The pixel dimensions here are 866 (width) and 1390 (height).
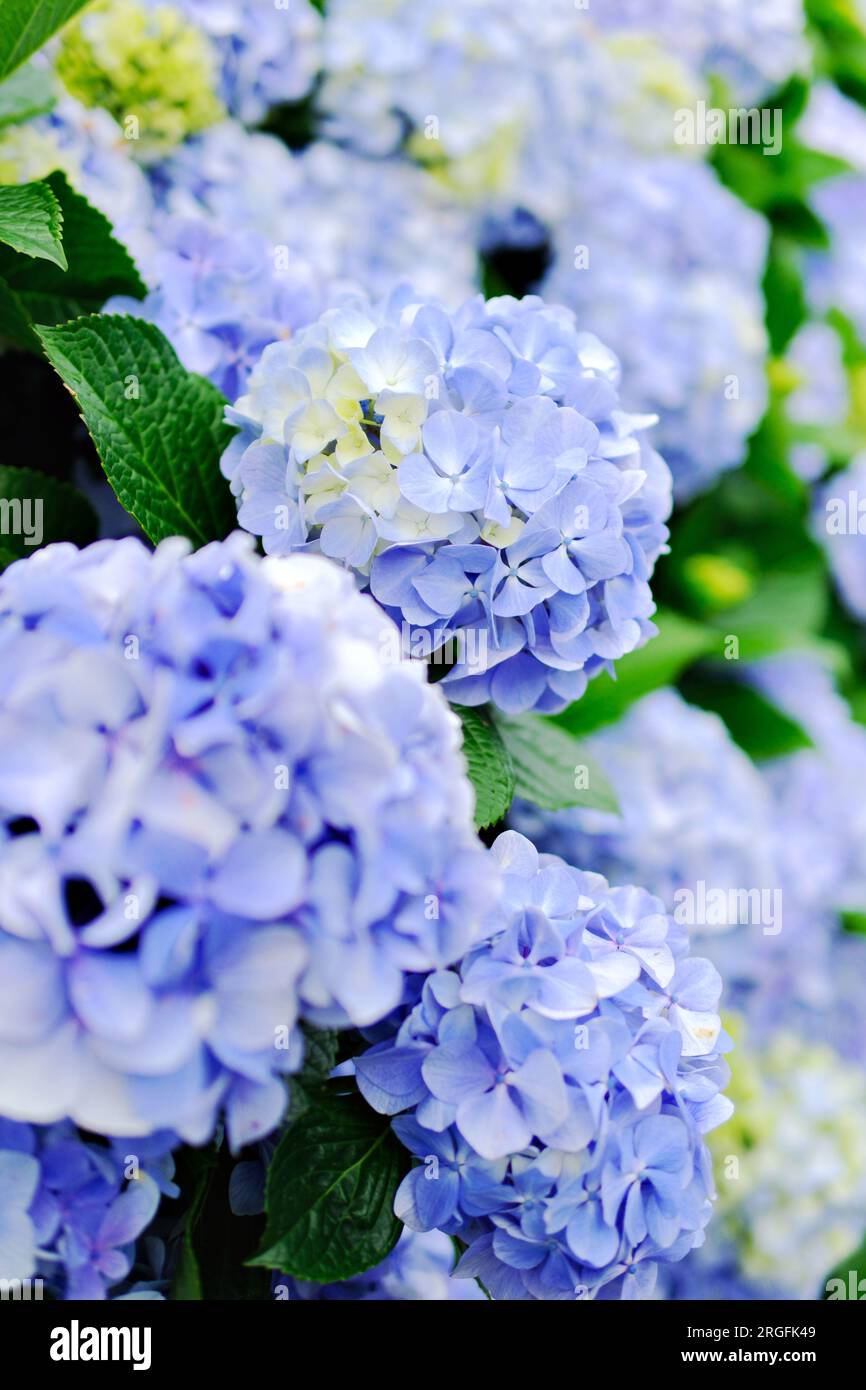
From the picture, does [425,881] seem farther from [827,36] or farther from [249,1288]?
[827,36]

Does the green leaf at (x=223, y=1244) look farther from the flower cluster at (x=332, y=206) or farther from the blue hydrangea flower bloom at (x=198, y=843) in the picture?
the flower cluster at (x=332, y=206)

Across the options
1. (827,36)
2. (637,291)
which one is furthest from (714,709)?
(827,36)

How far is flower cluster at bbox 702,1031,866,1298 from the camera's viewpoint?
0.93 meters

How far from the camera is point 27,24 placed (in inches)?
21.2

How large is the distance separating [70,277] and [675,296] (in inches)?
24.1

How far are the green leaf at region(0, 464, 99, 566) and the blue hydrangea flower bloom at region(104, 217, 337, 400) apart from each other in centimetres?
8

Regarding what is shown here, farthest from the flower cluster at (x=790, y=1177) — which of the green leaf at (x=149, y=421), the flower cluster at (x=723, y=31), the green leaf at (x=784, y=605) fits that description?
the flower cluster at (x=723, y=31)

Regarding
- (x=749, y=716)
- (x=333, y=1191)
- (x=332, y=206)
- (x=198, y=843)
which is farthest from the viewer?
(x=749, y=716)

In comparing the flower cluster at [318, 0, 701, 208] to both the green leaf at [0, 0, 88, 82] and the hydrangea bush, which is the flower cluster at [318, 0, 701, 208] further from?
the green leaf at [0, 0, 88, 82]

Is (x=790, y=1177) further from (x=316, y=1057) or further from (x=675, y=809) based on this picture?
(x=316, y=1057)

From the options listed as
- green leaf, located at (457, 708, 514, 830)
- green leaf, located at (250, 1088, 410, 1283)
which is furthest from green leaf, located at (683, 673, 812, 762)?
green leaf, located at (250, 1088, 410, 1283)

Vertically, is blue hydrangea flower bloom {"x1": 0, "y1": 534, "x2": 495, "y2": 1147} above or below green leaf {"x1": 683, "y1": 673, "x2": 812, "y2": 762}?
above

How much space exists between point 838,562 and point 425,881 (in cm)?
109

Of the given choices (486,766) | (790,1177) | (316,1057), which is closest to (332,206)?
(486,766)
